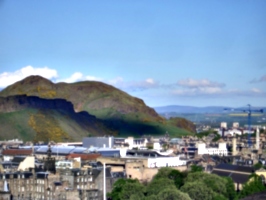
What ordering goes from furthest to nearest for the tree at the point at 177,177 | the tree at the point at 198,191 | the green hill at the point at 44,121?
the green hill at the point at 44,121 → the tree at the point at 177,177 → the tree at the point at 198,191

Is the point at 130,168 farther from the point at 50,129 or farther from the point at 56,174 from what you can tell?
the point at 50,129

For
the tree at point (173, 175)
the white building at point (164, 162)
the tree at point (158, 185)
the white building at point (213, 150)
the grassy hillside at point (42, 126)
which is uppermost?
the grassy hillside at point (42, 126)

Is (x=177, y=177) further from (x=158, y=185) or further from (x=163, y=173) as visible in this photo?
(x=158, y=185)

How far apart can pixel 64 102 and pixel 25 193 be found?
119 metres

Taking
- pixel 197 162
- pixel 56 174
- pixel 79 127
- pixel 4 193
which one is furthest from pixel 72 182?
pixel 79 127

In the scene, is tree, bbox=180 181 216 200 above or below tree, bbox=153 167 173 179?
below

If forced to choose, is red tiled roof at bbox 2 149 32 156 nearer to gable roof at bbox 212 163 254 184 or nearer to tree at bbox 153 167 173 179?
gable roof at bbox 212 163 254 184

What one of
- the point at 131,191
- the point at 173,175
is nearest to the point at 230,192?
the point at 173,175

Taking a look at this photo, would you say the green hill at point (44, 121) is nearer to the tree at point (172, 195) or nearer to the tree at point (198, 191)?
the tree at point (198, 191)

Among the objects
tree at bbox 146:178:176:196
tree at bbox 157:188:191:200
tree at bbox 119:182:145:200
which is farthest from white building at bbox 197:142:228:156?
tree at bbox 157:188:191:200

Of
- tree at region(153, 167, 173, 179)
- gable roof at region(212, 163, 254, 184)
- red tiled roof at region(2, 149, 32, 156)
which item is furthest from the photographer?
red tiled roof at region(2, 149, 32, 156)

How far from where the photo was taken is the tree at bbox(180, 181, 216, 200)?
2146 inches

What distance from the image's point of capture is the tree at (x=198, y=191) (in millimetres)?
54500

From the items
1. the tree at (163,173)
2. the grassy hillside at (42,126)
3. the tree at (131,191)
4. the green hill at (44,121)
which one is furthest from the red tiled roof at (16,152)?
the green hill at (44,121)
